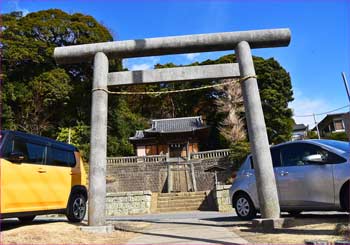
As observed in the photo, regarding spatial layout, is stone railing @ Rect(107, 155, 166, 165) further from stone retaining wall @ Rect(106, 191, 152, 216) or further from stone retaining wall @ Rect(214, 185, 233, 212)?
stone retaining wall @ Rect(214, 185, 233, 212)

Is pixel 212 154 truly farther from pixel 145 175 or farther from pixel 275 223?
pixel 275 223

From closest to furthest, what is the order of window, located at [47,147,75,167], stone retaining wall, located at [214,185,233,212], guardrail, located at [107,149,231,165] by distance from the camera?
window, located at [47,147,75,167], stone retaining wall, located at [214,185,233,212], guardrail, located at [107,149,231,165]

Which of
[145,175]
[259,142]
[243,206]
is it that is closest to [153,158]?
[145,175]

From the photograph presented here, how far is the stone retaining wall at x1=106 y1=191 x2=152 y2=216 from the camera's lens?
574 inches

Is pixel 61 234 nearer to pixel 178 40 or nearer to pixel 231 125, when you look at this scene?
pixel 178 40

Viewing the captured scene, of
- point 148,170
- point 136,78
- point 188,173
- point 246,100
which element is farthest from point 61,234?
point 148,170

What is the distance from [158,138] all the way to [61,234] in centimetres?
2797

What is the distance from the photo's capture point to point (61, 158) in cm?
646

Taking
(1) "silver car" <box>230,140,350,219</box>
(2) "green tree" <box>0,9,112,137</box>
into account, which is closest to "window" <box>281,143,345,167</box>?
(1) "silver car" <box>230,140,350,219</box>

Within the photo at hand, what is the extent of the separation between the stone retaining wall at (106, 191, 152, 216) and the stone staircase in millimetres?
947

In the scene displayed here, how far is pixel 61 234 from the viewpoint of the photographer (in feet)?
16.2

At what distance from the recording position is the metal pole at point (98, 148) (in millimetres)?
5938

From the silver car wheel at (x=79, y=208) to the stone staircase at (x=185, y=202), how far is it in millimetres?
8491

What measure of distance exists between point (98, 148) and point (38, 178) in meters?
1.31
